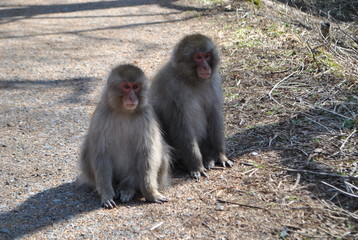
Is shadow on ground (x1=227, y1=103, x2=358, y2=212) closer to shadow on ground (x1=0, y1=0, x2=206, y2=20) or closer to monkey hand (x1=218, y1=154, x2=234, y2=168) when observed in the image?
monkey hand (x1=218, y1=154, x2=234, y2=168)

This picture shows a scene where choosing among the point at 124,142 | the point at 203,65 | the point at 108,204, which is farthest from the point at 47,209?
the point at 203,65

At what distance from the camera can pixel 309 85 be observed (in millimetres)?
6719

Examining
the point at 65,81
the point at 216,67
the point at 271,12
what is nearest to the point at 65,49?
the point at 65,81

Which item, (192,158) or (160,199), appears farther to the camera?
(192,158)

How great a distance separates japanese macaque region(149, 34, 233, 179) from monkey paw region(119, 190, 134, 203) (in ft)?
2.49

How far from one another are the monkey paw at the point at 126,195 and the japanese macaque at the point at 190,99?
0.76 m

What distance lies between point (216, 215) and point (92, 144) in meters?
1.28

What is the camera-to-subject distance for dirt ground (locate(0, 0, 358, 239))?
3906mm

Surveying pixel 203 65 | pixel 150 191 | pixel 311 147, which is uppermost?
pixel 203 65

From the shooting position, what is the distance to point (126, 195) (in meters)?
4.36

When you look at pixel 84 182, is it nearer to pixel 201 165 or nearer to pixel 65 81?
pixel 201 165

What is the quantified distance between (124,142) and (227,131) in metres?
1.82

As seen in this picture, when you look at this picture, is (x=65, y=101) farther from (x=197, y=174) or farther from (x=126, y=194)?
(x=126, y=194)

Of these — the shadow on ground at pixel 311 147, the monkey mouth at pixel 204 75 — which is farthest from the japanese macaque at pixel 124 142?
the shadow on ground at pixel 311 147
